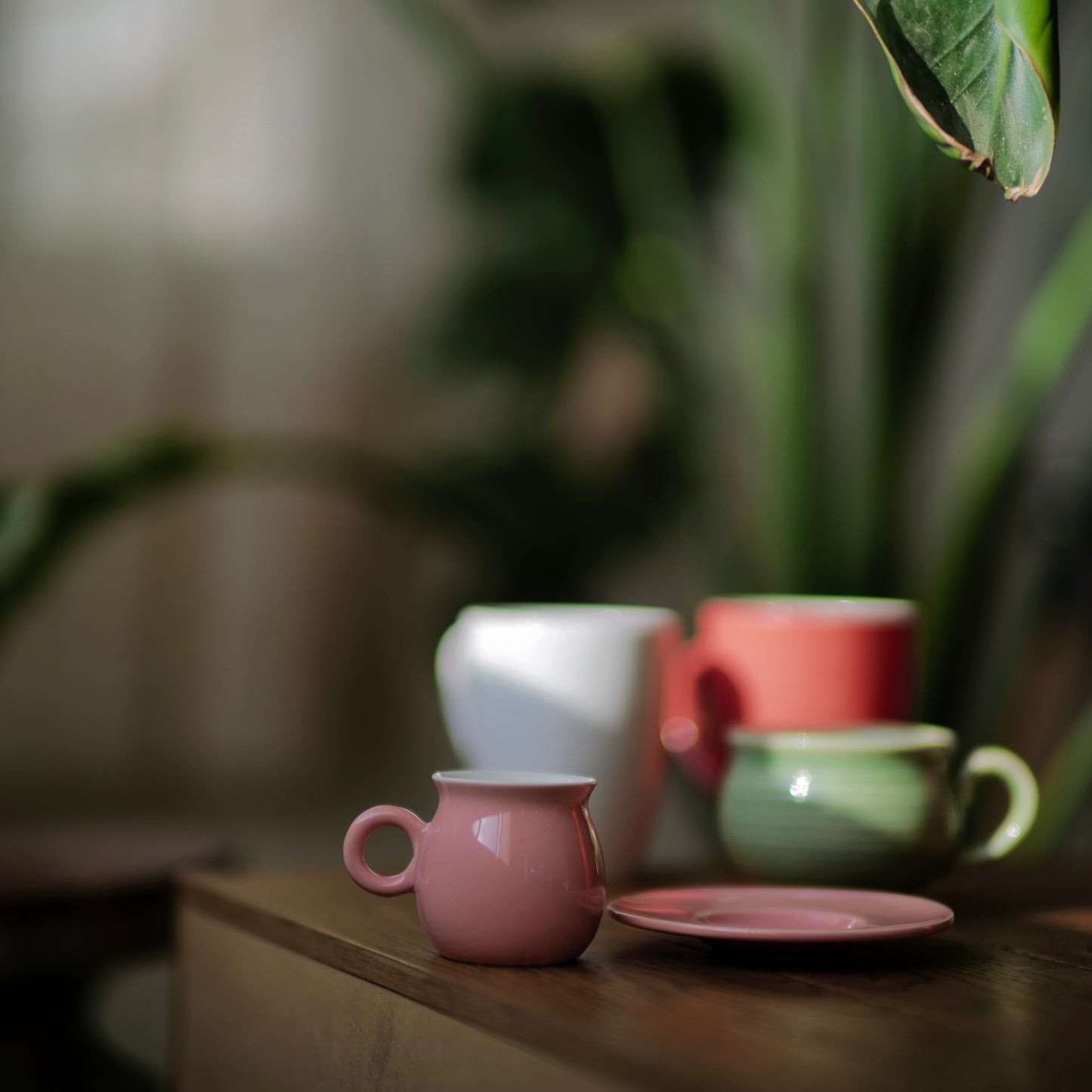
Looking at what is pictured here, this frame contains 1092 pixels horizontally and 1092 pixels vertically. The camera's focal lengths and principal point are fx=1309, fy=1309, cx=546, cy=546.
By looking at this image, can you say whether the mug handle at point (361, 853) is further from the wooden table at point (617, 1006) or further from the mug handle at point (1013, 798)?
the mug handle at point (1013, 798)

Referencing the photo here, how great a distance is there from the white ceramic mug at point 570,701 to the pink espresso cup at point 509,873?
0.16 meters

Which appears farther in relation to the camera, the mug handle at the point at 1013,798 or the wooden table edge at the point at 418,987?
the mug handle at the point at 1013,798

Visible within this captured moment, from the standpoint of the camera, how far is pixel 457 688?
2.15 feet

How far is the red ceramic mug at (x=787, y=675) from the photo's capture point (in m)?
0.71

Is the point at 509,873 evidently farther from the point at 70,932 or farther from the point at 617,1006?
→ the point at 70,932

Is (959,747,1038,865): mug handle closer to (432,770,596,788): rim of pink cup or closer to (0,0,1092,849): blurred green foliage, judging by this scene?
(432,770,596,788): rim of pink cup

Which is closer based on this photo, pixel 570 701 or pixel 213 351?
pixel 570 701

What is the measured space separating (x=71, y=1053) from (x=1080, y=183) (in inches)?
49.7

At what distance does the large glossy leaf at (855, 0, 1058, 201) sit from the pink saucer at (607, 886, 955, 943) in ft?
0.83

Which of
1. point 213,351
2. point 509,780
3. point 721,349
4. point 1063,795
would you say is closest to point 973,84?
point 509,780

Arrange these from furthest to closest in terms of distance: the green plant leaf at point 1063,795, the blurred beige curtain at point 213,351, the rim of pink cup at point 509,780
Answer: the blurred beige curtain at point 213,351 → the green plant leaf at point 1063,795 → the rim of pink cup at point 509,780

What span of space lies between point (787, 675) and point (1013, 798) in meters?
0.14

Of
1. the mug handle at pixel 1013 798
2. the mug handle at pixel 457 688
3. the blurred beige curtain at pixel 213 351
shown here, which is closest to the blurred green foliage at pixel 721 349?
the blurred beige curtain at pixel 213 351

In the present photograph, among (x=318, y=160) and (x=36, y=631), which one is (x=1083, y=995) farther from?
(x=318, y=160)
